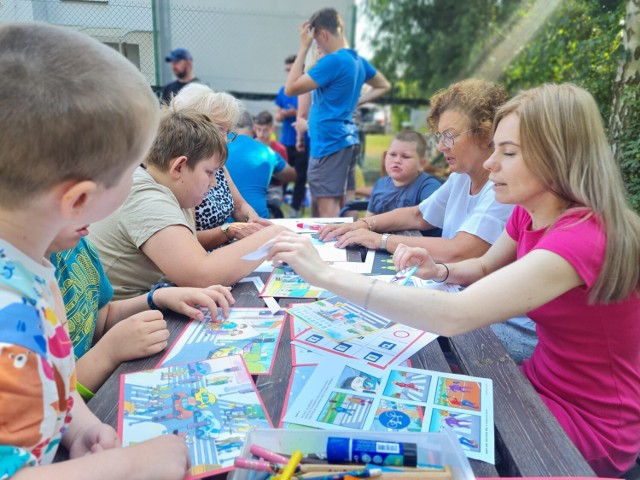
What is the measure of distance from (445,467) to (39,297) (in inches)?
27.5

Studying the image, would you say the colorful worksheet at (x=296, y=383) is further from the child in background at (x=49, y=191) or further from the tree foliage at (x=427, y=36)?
the tree foliage at (x=427, y=36)

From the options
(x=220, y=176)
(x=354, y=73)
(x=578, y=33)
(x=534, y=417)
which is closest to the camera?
(x=534, y=417)

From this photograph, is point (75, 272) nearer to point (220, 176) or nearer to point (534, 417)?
point (534, 417)

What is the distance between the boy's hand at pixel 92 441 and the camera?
0.93m

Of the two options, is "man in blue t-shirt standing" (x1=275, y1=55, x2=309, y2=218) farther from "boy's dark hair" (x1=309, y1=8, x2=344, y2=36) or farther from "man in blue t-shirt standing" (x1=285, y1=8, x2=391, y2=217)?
"boy's dark hair" (x1=309, y1=8, x2=344, y2=36)

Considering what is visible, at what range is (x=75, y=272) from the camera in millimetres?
1406

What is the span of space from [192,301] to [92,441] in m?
0.63

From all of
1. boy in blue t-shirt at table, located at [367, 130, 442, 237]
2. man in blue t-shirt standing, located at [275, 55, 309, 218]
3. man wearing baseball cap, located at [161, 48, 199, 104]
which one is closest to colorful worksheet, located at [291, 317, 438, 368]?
boy in blue t-shirt at table, located at [367, 130, 442, 237]

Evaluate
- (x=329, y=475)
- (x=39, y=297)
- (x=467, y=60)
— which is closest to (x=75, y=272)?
(x=39, y=297)

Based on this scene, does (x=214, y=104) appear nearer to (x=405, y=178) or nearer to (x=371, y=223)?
(x=371, y=223)

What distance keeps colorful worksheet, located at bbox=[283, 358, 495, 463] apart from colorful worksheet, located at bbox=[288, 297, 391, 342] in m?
0.18

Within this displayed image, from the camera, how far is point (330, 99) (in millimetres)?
4328

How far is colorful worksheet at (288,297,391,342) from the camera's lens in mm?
1454

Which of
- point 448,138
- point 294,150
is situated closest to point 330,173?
point 294,150
